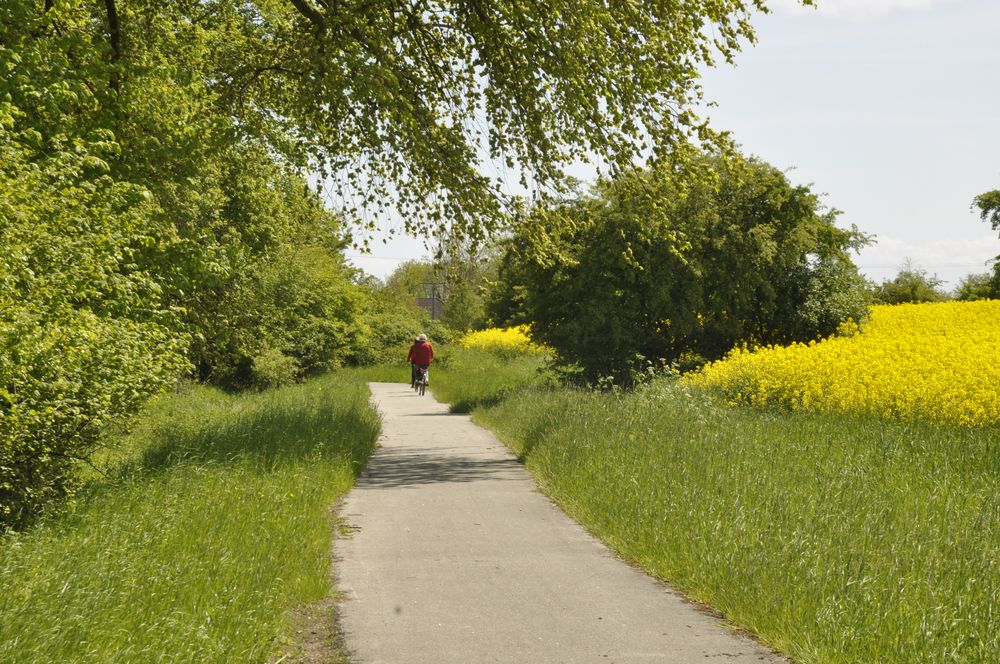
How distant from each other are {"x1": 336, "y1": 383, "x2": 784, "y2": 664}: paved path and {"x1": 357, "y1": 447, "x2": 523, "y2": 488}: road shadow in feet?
2.13

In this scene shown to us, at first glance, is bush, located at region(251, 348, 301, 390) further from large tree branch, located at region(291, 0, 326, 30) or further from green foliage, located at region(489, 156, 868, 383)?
large tree branch, located at region(291, 0, 326, 30)

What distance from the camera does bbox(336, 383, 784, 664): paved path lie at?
653 cm

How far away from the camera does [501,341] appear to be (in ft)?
201

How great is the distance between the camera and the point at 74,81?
45.2 feet

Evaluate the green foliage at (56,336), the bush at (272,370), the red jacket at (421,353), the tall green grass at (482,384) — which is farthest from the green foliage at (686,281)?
the green foliage at (56,336)

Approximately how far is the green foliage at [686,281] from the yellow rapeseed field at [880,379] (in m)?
3.50

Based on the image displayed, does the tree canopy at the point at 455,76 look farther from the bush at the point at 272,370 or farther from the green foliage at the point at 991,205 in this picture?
the green foliage at the point at 991,205

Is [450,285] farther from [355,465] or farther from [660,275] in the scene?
[660,275]

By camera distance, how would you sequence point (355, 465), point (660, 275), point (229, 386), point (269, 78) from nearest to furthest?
1. point (355, 465)
2. point (269, 78)
3. point (660, 275)
4. point (229, 386)

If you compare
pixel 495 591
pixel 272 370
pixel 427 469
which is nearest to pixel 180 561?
pixel 495 591

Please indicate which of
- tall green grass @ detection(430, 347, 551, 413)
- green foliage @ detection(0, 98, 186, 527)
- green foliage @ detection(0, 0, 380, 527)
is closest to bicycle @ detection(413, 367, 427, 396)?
tall green grass @ detection(430, 347, 551, 413)

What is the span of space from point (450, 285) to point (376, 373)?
116ft

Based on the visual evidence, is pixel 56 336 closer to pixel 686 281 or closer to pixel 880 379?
pixel 880 379

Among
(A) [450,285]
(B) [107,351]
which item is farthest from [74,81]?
(A) [450,285]
